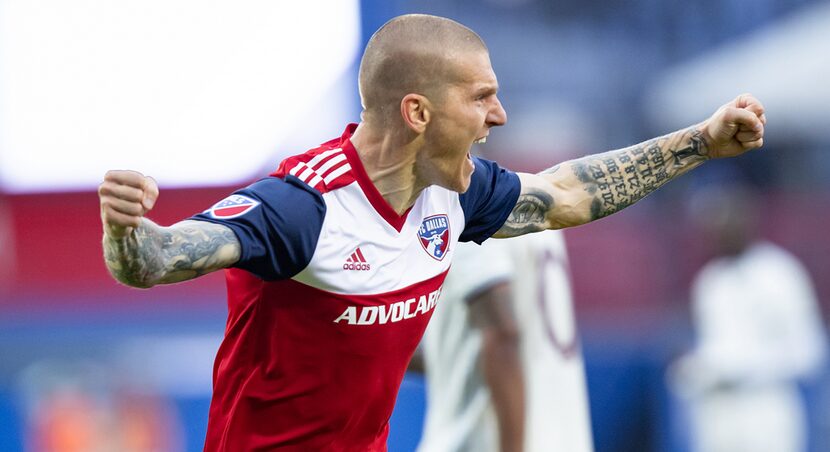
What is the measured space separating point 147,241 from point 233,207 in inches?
12.0

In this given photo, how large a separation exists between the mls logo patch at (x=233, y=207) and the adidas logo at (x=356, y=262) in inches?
12.4

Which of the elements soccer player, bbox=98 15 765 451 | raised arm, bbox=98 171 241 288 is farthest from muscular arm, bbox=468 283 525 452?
raised arm, bbox=98 171 241 288

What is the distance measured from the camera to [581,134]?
11.8 meters

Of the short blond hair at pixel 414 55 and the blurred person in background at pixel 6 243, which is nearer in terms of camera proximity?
the short blond hair at pixel 414 55

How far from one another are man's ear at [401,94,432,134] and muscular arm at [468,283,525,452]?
1.40 metres

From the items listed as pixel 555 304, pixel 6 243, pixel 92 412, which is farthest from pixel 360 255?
pixel 6 243

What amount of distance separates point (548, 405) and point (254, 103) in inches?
182

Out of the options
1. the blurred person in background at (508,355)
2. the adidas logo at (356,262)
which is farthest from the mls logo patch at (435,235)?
the blurred person in background at (508,355)

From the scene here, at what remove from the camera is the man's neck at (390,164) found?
130 inches

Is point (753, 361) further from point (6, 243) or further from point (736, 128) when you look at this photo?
point (736, 128)

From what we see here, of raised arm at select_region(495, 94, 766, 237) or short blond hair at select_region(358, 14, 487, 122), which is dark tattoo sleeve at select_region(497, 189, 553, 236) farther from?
short blond hair at select_region(358, 14, 487, 122)

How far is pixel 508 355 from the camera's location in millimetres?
4582

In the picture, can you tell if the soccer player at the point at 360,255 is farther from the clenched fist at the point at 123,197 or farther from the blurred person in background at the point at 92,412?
the blurred person in background at the point at 92,412

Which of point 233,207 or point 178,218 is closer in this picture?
point 233,207
